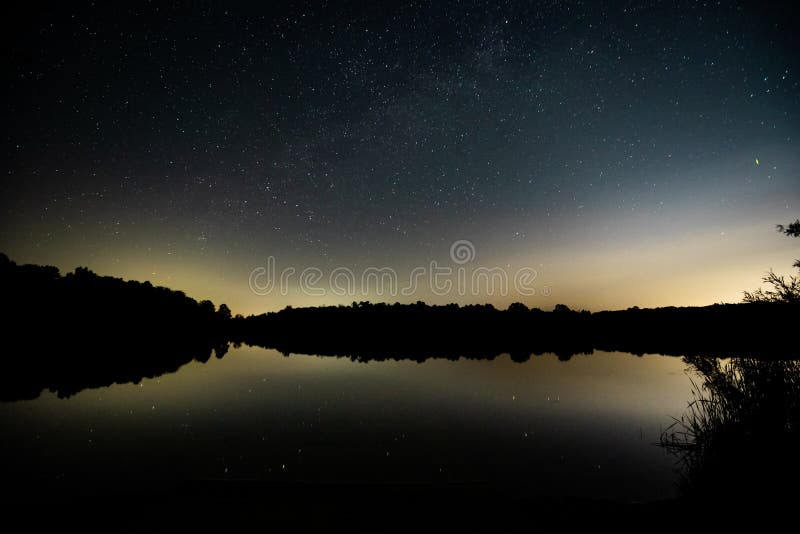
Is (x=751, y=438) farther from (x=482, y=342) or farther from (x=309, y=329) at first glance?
(x=309, y=329)

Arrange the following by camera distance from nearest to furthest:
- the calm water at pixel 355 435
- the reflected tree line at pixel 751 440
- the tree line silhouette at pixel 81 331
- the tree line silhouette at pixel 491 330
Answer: the reflected tree line at pixel 751 440
the calm water at pixel 355 435
the tree line silhouette at pixel 81 331
the tree line silhouette at pixel 491 330

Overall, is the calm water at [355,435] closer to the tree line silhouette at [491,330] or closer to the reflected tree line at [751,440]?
the reflected tree line at [751,440]

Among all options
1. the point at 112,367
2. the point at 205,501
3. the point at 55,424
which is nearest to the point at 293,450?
the point at 205,501

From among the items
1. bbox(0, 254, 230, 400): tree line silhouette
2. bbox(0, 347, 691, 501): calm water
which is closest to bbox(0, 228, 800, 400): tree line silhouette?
bbox(0, 254, 230, 400): tree line silhouette

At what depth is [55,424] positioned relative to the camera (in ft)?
44.5

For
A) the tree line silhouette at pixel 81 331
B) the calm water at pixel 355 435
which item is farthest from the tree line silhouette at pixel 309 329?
the calm water at pixel 355 435

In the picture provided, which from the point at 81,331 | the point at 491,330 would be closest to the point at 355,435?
the point at 81,331

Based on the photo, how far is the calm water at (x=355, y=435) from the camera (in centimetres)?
912

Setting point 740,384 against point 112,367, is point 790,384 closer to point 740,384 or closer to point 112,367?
point 740,384

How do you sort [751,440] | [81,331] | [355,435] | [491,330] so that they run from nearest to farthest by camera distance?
[751,440] → [355,435] → [81,331] → [491,330]

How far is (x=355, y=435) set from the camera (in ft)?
41.3

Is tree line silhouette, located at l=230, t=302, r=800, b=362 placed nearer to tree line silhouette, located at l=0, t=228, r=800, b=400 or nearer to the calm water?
tree line silhouette, located at l=0, t=228, r=800, b=400

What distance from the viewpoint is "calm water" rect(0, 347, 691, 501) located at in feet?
29.9

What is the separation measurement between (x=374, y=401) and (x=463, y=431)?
253 inches
